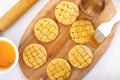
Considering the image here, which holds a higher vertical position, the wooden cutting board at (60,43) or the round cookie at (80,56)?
the wooden cutting board at (60,43)

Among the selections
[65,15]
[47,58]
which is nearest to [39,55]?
[47,58]

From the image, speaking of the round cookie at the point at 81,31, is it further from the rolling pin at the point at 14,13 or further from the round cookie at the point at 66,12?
the rolling pin at the point at 14,13

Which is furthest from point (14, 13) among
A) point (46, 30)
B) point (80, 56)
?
point (80, 56)

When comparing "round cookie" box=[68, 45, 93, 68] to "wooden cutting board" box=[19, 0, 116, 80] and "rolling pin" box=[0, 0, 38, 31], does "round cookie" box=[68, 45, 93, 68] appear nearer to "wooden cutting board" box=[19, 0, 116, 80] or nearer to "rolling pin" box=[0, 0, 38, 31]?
"wooden cutting board" box=[19, 0, 116, 80]

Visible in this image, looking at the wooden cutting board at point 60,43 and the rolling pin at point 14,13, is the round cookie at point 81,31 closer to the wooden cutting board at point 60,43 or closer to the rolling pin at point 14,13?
A: the wooden cutting board at point 60,43

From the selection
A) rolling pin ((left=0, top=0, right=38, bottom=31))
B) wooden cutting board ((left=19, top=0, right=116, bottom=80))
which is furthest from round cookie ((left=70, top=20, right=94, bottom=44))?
rolling pin ((left=0, top=0, right=38, bottom=31))

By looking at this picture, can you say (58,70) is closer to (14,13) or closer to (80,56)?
(80,56)

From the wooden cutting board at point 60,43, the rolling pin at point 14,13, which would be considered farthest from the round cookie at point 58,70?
the rolling pin at point 14,13
